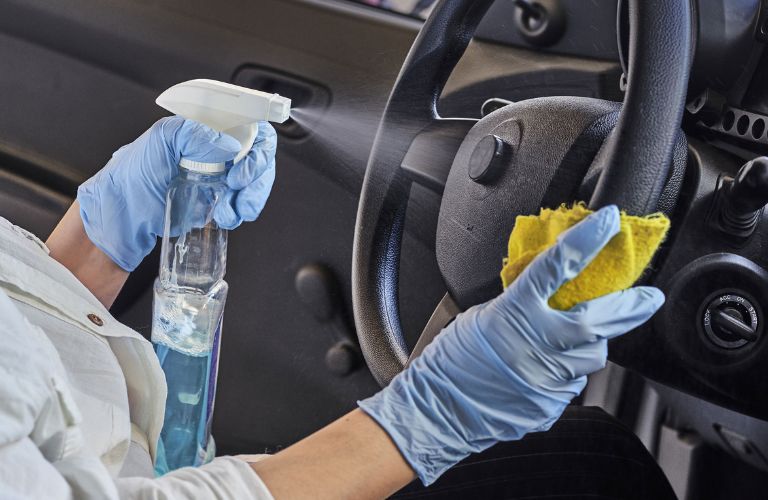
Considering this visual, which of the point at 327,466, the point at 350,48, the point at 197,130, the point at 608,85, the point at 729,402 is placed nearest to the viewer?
the point at 327,466

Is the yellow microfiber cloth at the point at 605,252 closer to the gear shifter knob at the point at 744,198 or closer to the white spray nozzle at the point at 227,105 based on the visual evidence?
→ the gear shifter knob at the point at 744,198

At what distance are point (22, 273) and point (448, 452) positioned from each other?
1.71 feet

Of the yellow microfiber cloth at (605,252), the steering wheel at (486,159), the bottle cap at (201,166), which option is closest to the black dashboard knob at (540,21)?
the steering wheel at (486,159)

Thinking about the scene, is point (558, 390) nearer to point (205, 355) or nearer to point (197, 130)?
point (197, 130)

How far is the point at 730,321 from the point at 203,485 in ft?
1.79

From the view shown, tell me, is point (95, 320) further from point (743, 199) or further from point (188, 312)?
point (743, 199)

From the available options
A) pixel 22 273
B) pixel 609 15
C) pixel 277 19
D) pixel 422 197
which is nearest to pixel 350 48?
pixel 277 19

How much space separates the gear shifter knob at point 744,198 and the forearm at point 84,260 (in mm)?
837

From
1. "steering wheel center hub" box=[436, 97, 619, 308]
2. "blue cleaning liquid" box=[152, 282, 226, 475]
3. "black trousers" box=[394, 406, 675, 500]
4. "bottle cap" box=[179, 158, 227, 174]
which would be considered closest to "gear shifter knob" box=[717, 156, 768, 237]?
"steering wheel center hub" box=[436, 97, 619, 308]

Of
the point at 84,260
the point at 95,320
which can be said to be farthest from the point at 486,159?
the point at 84,260

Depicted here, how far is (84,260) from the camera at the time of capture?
1.29 metres

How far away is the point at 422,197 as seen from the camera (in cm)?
145

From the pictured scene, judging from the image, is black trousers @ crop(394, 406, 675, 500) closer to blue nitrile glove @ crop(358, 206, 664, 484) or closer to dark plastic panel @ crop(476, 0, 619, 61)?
blue nitrile glove @ crop(358, 206, 664, 484)

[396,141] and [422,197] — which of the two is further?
[422,197]
